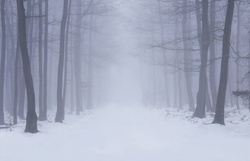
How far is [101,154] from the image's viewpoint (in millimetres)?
9562

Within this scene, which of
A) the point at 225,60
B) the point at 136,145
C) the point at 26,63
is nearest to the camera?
the point at 136,145

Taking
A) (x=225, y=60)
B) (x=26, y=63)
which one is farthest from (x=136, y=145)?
(x=225, y=60)

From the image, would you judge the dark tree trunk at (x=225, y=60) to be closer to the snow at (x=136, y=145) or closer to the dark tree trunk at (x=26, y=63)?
the snow at (x=136, y=145)

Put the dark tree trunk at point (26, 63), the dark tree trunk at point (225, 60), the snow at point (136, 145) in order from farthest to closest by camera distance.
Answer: the dark tree trunk at point (225, 60) < the dark tree trunk at point (26, 63) < the snow at point (136, 145)

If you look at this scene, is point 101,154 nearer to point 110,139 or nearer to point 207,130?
point 110,139

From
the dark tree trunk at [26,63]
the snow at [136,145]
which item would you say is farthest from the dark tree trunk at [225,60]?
the dark tree trunk at [26,63]

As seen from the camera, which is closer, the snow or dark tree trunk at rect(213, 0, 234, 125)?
the snow

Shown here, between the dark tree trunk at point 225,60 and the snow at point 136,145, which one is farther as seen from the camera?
the dark tree trunk at point 225,60

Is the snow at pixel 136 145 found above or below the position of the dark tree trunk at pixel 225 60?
below

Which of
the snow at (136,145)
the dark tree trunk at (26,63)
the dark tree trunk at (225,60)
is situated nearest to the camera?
the snow at (136,145)

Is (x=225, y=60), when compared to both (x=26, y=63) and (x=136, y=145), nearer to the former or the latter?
(x=136, y=145)

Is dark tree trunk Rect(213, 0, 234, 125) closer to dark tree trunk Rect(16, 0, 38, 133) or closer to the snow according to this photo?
the snow

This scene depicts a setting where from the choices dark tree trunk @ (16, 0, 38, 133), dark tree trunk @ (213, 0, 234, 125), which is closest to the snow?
dark tree trunk @ (16, 0, 38, 133)

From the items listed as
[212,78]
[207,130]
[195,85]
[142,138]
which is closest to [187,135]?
[207,130]
